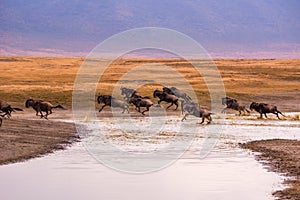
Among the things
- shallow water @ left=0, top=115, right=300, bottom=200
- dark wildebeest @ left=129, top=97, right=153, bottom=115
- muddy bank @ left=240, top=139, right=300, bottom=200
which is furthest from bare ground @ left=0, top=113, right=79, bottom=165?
dark wildebeest @ left=129, top=97, right=153, bottom=115

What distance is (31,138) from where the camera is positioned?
2516 cm

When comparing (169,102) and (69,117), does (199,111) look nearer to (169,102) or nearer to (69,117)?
(69,117)

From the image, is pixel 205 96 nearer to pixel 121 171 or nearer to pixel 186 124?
pixel 186 124

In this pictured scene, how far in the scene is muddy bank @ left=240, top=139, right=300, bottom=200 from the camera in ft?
51.1

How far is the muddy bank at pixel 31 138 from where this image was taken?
21.3 meters

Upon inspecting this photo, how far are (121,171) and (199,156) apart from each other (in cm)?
392

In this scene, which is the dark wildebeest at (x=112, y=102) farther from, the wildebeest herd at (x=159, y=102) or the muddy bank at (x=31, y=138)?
the muddy bank at (x=31, y=138)

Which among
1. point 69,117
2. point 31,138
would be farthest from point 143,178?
point 69,117

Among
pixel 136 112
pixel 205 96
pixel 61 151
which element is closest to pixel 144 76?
pixel 205 96

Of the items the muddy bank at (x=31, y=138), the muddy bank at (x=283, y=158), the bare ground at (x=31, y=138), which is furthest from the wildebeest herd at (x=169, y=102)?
the muddy bank at (x=283, y=158)

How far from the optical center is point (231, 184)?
16.8 meters

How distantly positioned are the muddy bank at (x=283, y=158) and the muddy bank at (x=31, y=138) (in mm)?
6498

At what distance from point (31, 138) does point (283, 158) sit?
347 inches

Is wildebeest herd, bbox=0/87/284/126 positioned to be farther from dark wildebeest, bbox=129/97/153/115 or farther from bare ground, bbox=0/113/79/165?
bare ground, bbox=0/113/79/165
